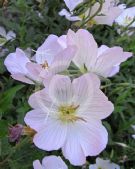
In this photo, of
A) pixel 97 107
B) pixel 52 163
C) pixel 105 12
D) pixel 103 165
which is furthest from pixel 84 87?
pixel 103 165

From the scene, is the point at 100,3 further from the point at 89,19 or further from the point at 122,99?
the point at 122,99

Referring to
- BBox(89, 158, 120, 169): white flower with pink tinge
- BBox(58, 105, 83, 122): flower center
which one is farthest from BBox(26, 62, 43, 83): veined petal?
BBox(89, 158, 120, 169): white flower with pink tinge

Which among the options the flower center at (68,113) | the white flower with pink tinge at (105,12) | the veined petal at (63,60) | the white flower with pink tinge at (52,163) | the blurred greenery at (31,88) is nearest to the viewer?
the veined petal at (63,60)

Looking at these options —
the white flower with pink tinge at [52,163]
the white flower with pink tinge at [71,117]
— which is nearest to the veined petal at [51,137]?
the white flower with pink tinge at [71,117]

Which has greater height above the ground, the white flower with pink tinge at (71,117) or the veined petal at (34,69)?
the veined petal at (34,69)

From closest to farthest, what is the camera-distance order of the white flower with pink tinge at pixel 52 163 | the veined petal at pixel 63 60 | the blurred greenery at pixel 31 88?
the veined petal at pixel 63 60, the white flower with pink tinge at pixel 52 163, the blurred greenery at pixel 31 88

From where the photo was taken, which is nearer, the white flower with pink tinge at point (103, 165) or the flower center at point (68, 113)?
the flower center at point (68, 113)

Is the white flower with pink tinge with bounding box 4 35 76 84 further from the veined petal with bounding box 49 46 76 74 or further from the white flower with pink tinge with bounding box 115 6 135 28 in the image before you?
the white flower with pink tinge with bounding box 115 6 135 28

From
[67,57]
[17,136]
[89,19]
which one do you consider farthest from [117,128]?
[67,57]

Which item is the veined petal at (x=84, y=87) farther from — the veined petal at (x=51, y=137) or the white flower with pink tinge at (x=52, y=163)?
the white flower with pink tinge at (x=52, y=163)
